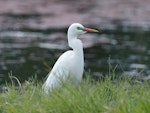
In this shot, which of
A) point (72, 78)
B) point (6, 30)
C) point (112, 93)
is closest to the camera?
point (112, 93)

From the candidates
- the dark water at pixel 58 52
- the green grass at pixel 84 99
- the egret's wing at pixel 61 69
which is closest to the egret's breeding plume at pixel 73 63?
the egret's wing at pixel 61 69

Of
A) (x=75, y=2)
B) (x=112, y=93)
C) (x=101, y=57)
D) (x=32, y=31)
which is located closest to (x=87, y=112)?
(x=112, y=93)

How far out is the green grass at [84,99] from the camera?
206 inches

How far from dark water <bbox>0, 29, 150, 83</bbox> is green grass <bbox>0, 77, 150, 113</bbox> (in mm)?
5574

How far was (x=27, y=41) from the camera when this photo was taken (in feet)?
53.4

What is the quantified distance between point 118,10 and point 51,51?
5375mm

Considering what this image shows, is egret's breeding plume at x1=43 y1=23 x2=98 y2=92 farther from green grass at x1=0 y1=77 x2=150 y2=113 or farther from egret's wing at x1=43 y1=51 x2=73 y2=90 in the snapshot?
green grass at x1=0 y1=77 x2=150 y2=113

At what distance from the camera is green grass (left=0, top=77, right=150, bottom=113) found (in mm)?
5225

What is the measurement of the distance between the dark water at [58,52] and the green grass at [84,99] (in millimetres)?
5574

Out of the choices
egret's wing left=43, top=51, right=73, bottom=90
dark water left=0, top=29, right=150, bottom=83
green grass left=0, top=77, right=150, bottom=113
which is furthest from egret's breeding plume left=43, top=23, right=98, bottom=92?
dark water left=0, top=29, right=150, bottom=83

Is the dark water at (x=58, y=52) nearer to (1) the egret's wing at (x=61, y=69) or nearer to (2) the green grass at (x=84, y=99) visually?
(1) the egret's wing at (x=61, y=69)

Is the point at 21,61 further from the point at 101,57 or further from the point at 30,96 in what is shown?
the point at 30,96

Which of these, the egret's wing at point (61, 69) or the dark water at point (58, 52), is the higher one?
the egret's wing at point (61, 69)

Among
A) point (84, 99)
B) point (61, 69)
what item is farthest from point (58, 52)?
point (84, 99)
